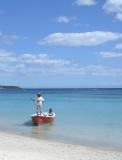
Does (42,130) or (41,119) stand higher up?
(41,119)

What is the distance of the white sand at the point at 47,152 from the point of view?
537 inches

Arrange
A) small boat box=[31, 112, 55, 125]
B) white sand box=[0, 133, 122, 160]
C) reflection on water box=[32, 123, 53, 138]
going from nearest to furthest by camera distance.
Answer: white sand box=[0, 133, 122, 160] → reflection on water box=[32, 123, 53, 138] → small boat box=[31, 112, 55, 125]

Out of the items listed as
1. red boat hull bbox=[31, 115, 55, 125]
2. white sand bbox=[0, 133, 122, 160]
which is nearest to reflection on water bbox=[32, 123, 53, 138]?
red boat hull bbox=[31, 115, 55, 125]

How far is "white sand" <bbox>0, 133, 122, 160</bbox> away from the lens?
44.8ft

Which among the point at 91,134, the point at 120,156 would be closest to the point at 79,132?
the point at 91,134

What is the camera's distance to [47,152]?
1513cm

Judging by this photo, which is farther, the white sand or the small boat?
the small boat

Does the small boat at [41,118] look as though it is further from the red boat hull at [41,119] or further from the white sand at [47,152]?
the white sand at [47,152]

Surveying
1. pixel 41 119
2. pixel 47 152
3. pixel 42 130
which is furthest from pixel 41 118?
pixel 47 152

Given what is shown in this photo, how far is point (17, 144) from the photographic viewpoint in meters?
17.1

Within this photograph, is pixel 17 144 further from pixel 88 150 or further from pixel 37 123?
pixel 37 123

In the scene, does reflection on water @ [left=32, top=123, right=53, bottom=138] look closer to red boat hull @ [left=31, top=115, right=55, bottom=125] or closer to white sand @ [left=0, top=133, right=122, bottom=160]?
red boat hull @ [left=31, top=115, right=55, bottom=125]

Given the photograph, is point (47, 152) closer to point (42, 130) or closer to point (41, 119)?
point (42, 130)

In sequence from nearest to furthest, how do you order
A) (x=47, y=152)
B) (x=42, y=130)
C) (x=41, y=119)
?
(x=47, y=152), (x=42, y=130), (x=41, y=119)
